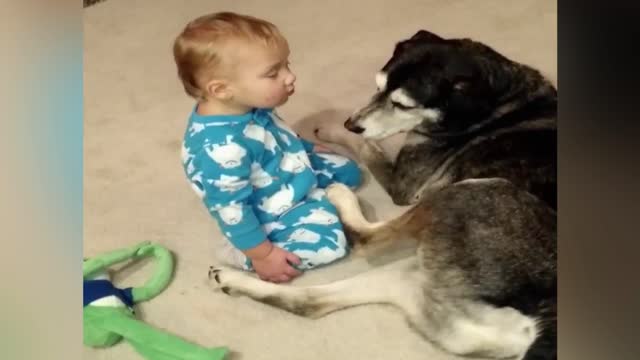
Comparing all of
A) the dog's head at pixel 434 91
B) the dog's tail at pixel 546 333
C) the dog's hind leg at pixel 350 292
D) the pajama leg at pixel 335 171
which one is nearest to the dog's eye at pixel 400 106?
the dog's head at pixel 434 91

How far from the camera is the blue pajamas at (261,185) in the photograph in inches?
42.2

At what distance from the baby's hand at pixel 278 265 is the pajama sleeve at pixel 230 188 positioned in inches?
1.1

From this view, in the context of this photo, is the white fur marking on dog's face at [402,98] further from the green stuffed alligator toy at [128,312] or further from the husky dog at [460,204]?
the green stuffed alligator toy at [128,312]

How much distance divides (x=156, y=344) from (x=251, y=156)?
309mm

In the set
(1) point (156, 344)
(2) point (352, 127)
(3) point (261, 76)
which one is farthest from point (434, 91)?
(1) point (156, 344)

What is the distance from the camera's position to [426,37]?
120 cm

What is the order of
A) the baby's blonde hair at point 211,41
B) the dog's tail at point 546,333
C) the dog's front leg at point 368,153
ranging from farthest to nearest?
the dog's front leg at point 368,153
the baby's blonde hair at point 211,41
the dog's tail at point 546,333

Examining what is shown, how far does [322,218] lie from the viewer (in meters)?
1.11

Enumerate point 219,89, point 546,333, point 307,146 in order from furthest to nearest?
1. point 307,146
2. point 219,89
3. point 546,333

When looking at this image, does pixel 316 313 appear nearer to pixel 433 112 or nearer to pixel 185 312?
pixel 185 312

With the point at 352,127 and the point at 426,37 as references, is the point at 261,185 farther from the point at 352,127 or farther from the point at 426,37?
the point at 426,37

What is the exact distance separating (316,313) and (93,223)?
417 millimetres
